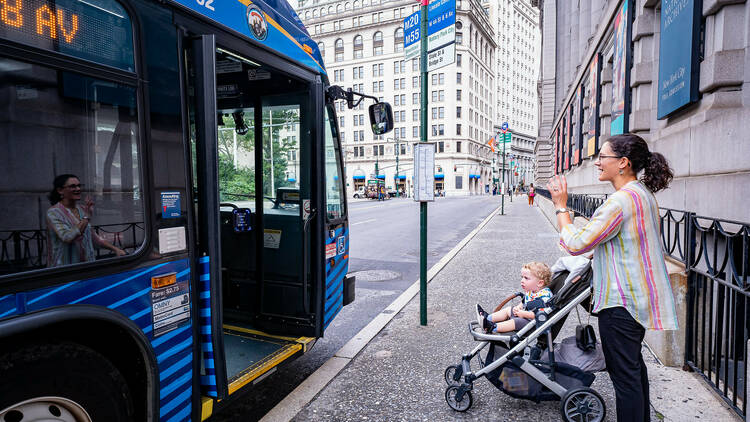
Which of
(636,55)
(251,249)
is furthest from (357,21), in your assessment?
A: (251,249)

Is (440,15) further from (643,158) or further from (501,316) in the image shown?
(501,316)

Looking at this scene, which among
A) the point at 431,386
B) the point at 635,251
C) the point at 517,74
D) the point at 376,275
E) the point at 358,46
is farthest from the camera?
the point at 517,74

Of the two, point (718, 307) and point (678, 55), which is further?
point (678, 55)

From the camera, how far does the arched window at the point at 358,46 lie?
292ft

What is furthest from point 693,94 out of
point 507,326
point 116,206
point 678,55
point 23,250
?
point 23,250

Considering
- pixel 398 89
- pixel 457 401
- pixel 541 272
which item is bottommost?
pixel 457 401

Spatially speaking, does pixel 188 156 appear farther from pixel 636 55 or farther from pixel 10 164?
pixel 636 55

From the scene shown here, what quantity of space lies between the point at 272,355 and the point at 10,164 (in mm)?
2413

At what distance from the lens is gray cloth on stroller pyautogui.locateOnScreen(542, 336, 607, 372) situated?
10.6 feet

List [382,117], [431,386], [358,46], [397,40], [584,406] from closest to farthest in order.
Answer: [584,406] → [431,386] → [382,117] → [397,40] → [358,46]

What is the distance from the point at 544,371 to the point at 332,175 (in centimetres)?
261

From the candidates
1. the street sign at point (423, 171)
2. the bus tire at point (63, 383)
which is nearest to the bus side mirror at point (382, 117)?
the street sign at point (423, 171)

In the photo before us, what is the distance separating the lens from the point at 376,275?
345 inches

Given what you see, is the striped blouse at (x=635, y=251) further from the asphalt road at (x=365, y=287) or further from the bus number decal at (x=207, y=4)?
the bus number decal at (x=207, y=4)
